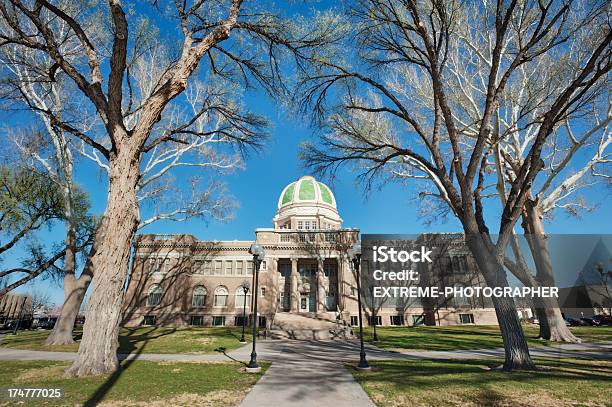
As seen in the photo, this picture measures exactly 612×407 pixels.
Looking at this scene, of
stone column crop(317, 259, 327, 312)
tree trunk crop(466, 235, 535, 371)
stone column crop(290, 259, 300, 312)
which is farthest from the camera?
stone column crop(317, 259, 327, 312)

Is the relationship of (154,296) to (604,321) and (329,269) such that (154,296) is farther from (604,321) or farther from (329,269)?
(604,321)

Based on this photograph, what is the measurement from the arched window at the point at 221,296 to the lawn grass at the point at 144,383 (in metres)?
30.6

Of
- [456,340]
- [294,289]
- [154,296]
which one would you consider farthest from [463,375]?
[154,296]

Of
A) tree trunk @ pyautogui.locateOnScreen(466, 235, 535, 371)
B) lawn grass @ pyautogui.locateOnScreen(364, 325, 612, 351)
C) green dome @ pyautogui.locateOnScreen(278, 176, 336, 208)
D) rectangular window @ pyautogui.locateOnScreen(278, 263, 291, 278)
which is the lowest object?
lawn grass @ pyautogui.locateOnScreen(364, 325, 612, 351)

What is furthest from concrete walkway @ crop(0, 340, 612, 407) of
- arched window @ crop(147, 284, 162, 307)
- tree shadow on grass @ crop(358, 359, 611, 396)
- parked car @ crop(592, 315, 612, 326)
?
arched window @ crop(147, 284, 162, 307)

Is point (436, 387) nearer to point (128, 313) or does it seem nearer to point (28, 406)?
point (28, 406)

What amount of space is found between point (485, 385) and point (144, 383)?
25.5ft

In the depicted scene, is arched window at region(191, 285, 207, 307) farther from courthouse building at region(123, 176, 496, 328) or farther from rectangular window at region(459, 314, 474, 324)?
rectangular window at region(459, 314, 474, 324)

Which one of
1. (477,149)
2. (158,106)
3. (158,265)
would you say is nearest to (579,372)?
(477,149)

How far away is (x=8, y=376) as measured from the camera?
8.34 metres

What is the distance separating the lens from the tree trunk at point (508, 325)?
8445 mm

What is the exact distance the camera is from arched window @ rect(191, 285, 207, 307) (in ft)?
131

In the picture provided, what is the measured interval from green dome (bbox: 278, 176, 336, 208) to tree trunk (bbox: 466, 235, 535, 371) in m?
41.4

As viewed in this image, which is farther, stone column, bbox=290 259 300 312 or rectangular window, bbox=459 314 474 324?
stone column, bbox=290 259 300 312
